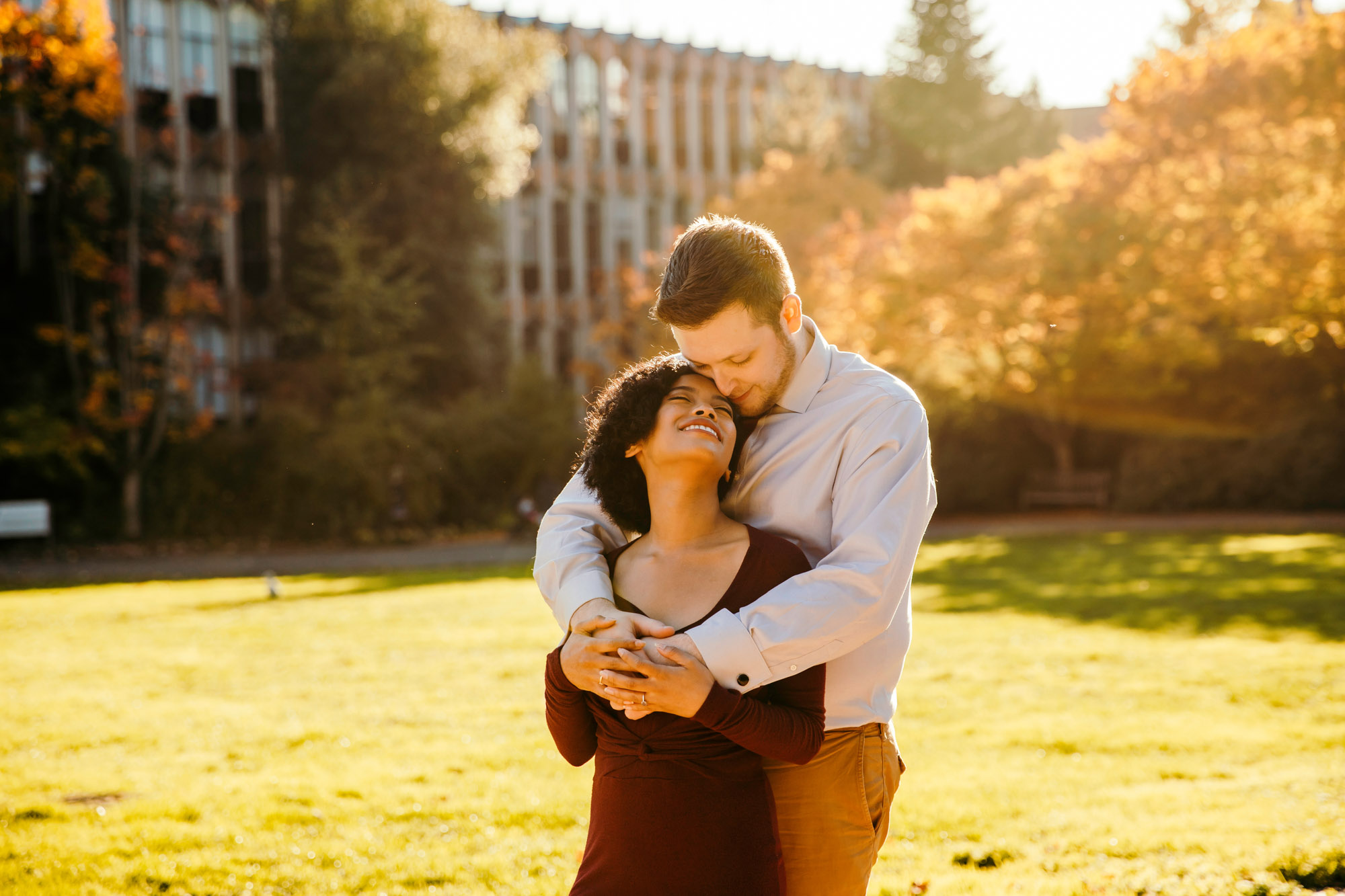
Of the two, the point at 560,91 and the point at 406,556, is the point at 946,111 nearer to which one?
the point at 560,91

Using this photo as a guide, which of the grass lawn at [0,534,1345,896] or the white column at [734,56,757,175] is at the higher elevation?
the white column at [734,56,757,175]

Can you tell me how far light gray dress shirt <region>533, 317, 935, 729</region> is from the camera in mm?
2551

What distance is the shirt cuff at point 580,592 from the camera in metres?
2.72

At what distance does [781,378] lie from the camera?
2.98 m

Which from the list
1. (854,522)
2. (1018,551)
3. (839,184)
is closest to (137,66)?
(839,184)

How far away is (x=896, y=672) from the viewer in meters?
2.92

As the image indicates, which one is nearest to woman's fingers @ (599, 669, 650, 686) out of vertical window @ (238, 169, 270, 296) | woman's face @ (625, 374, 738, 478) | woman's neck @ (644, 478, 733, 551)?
woman's neck @ (644, 478, 733, 551)

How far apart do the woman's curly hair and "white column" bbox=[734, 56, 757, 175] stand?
40.0m

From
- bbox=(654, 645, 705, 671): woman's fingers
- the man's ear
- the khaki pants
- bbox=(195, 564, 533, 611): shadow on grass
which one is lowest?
bbox=(195, 564, 533, 611): shadow on grass

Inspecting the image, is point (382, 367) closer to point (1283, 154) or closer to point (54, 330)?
point (54, 330)

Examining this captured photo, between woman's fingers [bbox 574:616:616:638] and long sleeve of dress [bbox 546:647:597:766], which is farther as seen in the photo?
long sleeve of dress [bbox 546:647:597:766]

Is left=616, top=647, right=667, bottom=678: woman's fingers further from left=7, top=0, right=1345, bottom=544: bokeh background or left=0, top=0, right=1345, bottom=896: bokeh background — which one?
left=7, top=0, right=1345, bottom=544: bokeh background

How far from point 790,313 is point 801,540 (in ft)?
1.91

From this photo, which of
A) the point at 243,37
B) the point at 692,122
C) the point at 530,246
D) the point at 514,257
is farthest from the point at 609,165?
the point at 243,37
